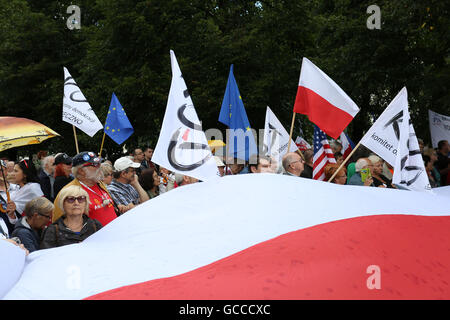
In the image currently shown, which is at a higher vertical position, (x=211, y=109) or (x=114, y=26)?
(x=114, y=26)

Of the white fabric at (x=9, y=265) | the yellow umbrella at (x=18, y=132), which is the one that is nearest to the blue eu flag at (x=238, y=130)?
the yellow umbrella at (x=18, y=132)

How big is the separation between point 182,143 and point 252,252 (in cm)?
246

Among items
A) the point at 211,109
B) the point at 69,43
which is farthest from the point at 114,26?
the point at 69,43

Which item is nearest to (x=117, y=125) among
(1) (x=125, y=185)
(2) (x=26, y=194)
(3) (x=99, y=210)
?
(2) (x=26, y=194)

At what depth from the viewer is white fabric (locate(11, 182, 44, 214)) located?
7215 mm

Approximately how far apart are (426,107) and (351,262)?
14.9 meters

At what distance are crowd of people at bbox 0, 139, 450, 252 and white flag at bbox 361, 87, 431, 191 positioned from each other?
53 centimetres

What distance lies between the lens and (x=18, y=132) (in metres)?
6.70

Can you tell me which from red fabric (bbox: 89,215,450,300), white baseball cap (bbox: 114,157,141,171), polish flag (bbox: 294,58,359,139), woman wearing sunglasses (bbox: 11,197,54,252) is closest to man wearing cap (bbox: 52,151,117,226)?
woman wearing sunglasses (bbox: 11,197,54,252)

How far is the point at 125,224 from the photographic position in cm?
351

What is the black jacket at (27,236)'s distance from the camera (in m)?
4.84

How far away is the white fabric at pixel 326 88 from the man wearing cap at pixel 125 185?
231 cm

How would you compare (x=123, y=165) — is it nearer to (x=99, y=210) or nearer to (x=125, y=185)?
(x=125, y=185)
